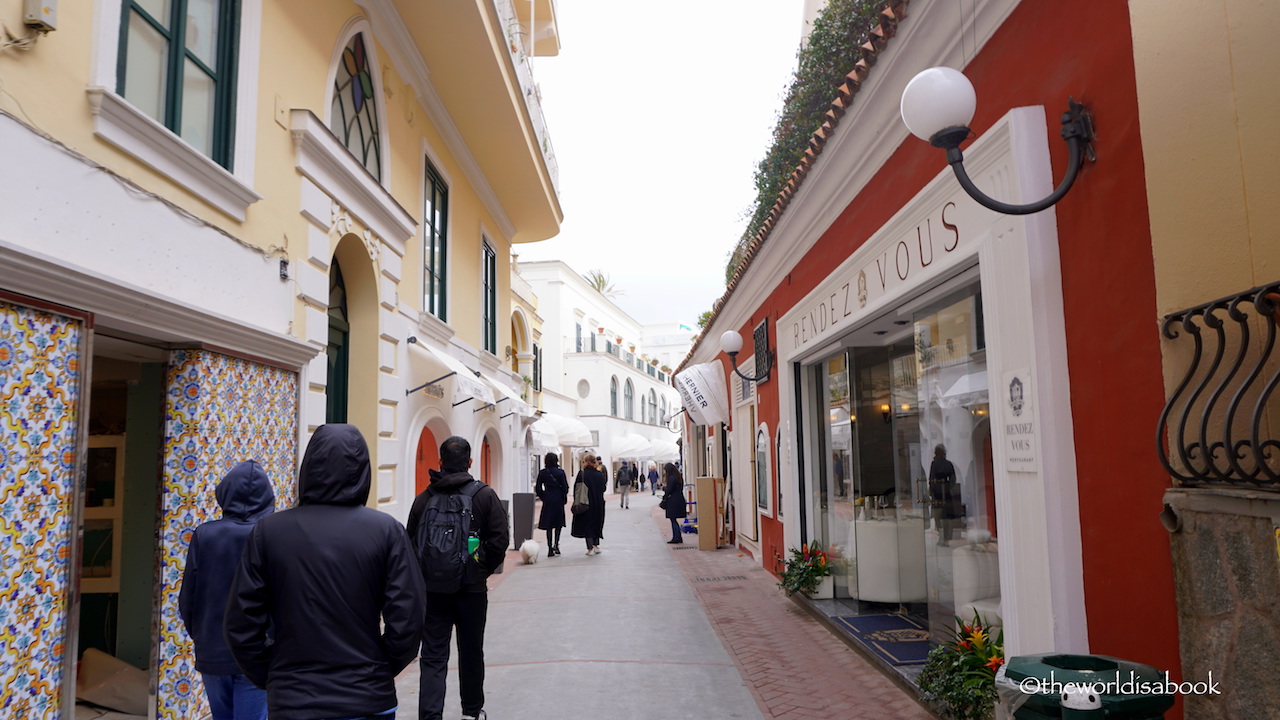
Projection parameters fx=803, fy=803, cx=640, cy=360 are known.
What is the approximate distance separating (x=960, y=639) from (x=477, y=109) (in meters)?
9.61

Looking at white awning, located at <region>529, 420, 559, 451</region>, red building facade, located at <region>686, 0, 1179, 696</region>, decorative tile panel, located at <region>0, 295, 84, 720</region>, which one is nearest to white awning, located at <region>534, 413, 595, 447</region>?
white awning, located at <region>529, 420, 559, 451</region>

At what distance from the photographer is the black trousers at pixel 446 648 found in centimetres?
486

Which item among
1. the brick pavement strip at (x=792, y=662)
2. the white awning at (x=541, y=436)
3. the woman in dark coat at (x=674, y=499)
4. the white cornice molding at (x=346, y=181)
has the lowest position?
the brick pavement strip at (x=792, y=662)

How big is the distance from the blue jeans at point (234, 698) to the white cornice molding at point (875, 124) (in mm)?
4856

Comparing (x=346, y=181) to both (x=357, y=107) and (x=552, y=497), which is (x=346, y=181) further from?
(x=552, y=497)

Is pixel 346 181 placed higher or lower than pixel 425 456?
higher

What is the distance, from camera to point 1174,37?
118 inches

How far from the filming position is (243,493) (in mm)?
4160

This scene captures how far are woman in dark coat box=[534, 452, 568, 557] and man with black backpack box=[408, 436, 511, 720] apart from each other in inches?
325

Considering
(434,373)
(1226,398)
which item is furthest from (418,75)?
(1226,398)

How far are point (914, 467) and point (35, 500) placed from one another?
5.62 m

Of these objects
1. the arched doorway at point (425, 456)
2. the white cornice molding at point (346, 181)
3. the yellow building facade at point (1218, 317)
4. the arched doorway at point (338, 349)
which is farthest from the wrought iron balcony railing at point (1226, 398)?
the arched doorway at point (425, 456)

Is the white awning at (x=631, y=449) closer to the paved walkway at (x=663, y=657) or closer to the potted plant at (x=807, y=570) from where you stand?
the paved walkway at (x=663, y=657)

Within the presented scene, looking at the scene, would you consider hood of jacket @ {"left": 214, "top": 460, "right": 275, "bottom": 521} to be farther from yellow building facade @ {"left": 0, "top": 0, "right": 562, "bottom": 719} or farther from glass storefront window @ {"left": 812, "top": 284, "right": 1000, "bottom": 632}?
glass storefront window @ {"left": 812, "top": 284, "right": 1000, "bottom": 632}
